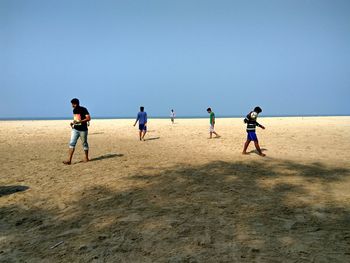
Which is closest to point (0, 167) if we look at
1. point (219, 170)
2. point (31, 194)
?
point (31, 194)

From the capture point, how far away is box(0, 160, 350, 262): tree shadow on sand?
3502 mm

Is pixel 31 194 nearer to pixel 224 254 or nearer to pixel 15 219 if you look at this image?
pixel 15 219

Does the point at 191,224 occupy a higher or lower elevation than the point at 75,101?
lower

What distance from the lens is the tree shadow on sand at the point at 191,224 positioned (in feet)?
11.5

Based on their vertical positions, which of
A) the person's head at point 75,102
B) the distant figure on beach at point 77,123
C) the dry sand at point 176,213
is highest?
the person's head at point 75,102

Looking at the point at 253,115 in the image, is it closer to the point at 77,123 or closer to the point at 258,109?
the point at 258,109

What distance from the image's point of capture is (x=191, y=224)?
14.2 ft

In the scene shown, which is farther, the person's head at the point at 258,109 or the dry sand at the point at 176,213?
the person's head at the point at 258,109

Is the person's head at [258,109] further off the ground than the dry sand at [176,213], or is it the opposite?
the person's head at [258,109]

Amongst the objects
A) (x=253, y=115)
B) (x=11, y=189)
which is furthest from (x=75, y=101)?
(x=253, y=115)

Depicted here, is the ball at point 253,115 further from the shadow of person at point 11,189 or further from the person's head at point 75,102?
the shadow of person at point 11,189

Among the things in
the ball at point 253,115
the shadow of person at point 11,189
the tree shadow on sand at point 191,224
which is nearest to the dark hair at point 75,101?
the shadow of person at point 11,189

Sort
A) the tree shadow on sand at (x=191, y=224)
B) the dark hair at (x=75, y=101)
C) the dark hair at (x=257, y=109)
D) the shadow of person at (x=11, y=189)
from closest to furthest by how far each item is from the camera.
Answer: the tree shadow on sand at (x=191, y=224)
the shadow of person at (x=11, y=189)
the dark hair at (x=75, y=101)
the dark hair at (x=257, y=109)

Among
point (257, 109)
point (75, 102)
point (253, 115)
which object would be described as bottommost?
point (253, 115)
